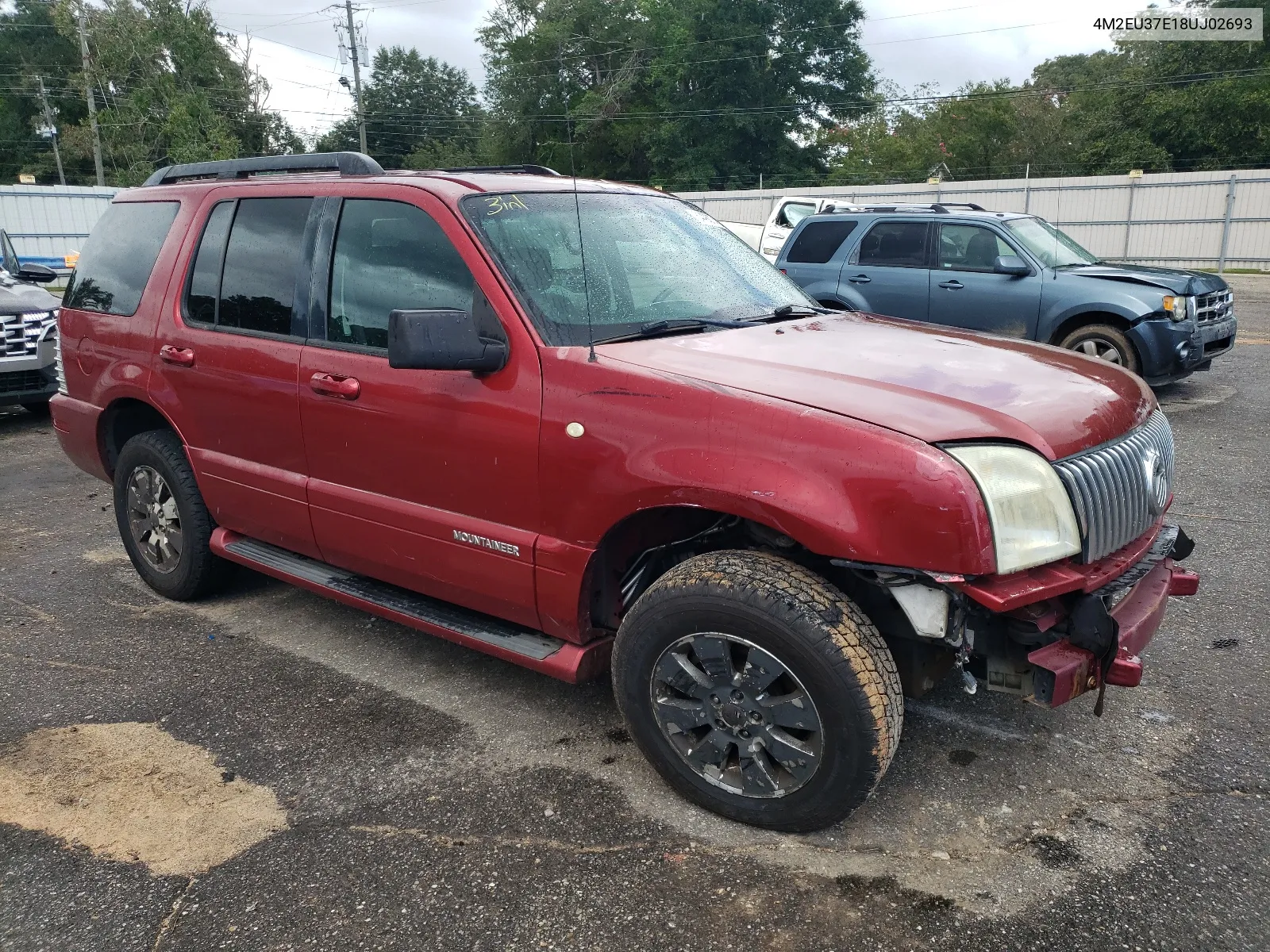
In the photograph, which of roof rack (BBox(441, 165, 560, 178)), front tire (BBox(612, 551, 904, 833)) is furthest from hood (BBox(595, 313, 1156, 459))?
roof rack (BBox(441, 165, 560, 178))

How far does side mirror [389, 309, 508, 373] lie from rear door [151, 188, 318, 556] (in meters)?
1.01

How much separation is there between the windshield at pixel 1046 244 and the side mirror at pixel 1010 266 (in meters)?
0.16

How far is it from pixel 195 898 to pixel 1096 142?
1843 inches

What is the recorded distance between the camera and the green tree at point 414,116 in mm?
65438

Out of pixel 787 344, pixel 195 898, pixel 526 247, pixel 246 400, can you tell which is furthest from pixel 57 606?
pixel 787 344

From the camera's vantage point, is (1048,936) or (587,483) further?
(587,483)

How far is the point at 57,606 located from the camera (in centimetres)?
480

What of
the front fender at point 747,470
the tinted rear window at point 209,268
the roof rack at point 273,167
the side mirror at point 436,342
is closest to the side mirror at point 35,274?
the roof rack at point 273,167

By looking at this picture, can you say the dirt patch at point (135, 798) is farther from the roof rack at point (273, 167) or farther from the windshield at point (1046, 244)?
the windshield at point (1046, 244)

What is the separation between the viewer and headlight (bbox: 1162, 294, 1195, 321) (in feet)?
29.0

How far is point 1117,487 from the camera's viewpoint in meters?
2.86

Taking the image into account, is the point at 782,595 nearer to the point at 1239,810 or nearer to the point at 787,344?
the point at 787,344

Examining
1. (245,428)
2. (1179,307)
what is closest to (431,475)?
(245,428)

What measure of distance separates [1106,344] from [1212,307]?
1.24m
